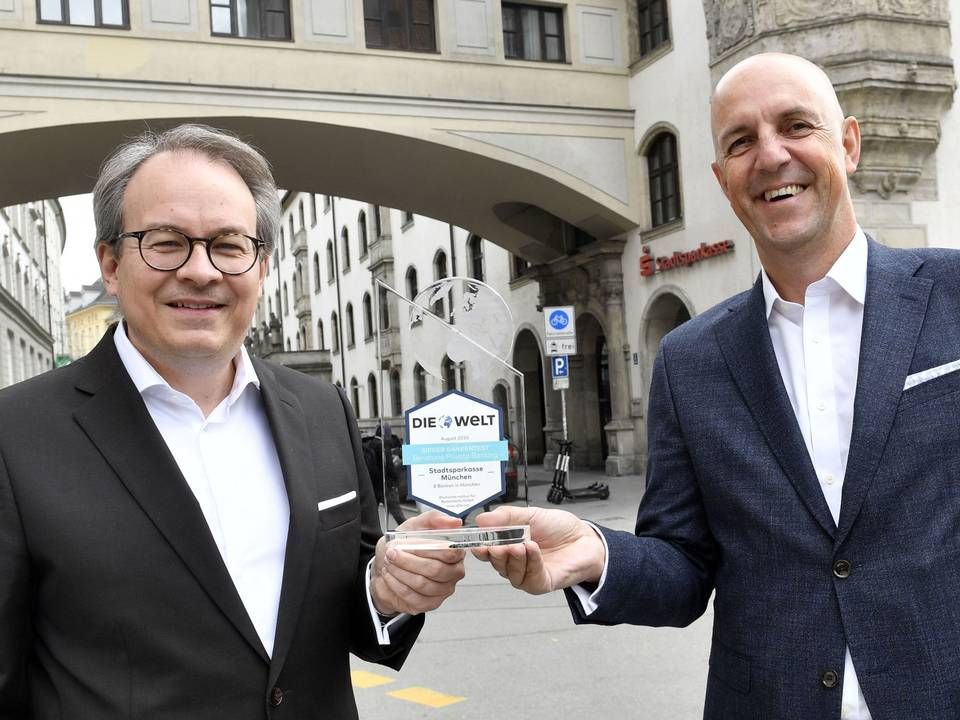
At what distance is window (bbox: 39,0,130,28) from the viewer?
1462cm

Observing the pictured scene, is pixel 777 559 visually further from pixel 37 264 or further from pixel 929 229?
pixel 37 264

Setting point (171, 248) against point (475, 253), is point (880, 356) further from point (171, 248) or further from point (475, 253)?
point (475, 253)

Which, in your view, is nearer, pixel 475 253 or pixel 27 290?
pixel 475 253

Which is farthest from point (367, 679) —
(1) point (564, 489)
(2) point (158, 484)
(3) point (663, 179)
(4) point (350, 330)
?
(4) point (350, 330)

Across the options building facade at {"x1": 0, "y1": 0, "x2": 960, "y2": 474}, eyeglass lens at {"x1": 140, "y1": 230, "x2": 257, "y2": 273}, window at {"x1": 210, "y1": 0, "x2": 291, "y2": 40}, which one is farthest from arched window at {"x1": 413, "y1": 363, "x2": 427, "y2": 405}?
window at {"x1": 210, "y1": 0, "x2": 291, "y2": 40}

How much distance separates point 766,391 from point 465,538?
729 millimetres

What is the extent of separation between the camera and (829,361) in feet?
6.56

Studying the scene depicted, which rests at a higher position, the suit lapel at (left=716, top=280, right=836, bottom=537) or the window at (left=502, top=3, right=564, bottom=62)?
the window at (left=502, top=3, right=564, bottom=62)

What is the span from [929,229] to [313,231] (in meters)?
→ 32.8

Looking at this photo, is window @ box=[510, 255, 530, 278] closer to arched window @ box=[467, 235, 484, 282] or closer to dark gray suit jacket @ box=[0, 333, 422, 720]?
arched window @ box=[467, 235, 484, 282]

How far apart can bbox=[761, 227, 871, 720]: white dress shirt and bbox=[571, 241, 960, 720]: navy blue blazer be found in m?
0.04

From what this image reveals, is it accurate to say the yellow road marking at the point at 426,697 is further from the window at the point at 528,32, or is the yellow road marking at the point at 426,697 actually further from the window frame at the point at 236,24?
the window at the point at 528,32

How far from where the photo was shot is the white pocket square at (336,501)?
2054mm

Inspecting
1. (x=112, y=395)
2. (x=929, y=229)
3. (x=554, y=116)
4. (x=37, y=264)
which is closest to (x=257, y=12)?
(x=554, y=116)
